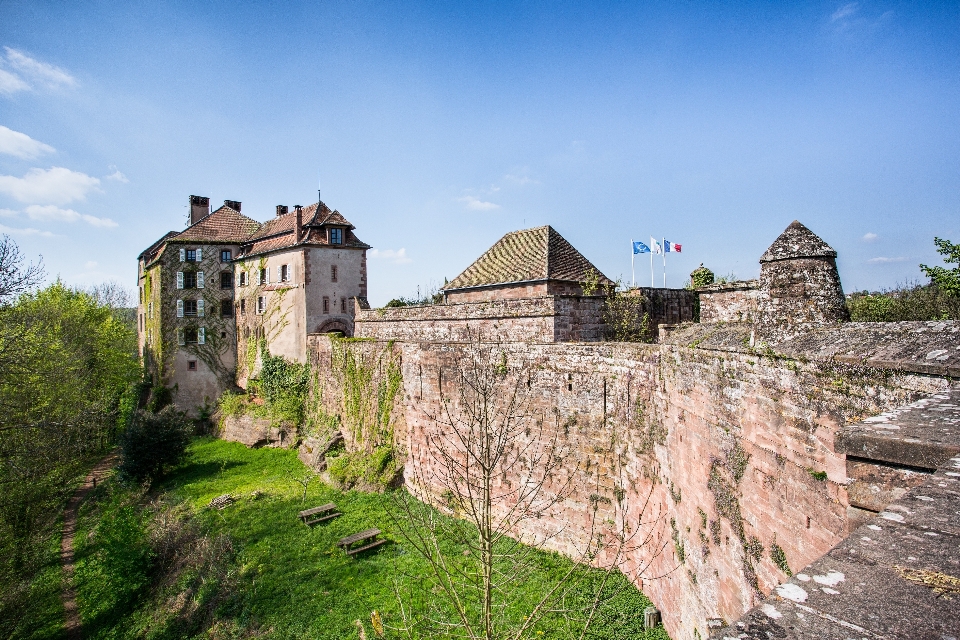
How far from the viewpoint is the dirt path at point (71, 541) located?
1445 cm

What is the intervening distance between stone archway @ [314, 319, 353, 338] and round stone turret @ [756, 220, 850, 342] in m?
25.9

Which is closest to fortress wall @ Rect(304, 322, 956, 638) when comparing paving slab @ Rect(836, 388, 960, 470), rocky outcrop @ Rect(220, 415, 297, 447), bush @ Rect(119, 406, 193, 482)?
paving slab @ Rect(836, 388, 960, 470)

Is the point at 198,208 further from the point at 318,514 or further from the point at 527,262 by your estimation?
the point at 318,514

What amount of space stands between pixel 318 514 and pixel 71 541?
11.3 meters

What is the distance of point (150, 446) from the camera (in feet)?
73.8

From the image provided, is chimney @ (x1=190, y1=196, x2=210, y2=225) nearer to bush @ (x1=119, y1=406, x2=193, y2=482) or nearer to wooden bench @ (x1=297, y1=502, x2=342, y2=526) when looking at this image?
bush @ (x1=119, y1=406, x2=193, y2=482)

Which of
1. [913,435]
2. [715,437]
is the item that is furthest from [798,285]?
[913,435]

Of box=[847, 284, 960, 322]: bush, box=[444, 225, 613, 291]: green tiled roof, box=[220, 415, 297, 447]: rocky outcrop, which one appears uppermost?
box=[444, 225, 613, 291]: green tiled roof

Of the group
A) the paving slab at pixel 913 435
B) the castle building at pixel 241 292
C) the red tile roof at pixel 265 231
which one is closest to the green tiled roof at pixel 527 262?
the castle building at pixel 241 292

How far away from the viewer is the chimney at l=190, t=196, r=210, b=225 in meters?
36.4

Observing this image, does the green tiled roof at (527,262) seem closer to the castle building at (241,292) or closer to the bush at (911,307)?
the castle building at (241,292)

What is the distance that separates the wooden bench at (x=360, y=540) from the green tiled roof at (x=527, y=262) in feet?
36.6

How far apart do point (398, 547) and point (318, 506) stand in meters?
4.28

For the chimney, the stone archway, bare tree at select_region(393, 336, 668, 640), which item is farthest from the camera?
the chimney
